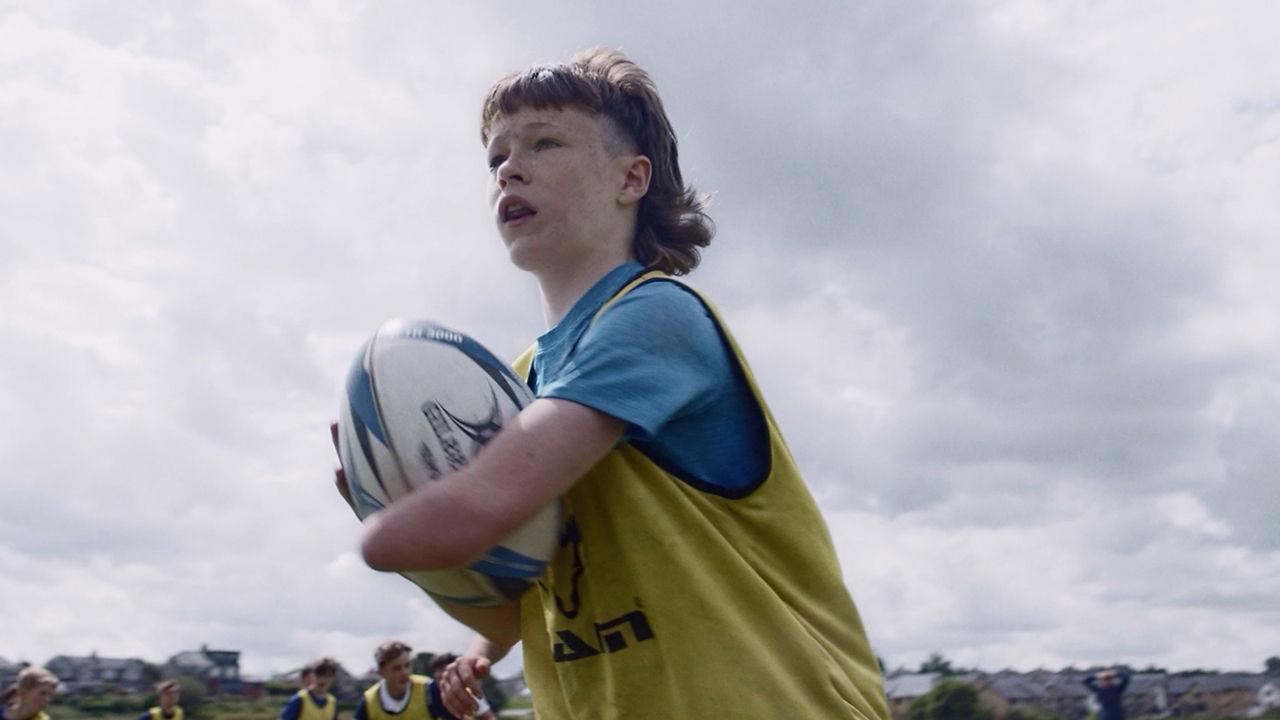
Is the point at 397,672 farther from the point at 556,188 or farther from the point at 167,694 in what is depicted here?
the point at 556,188

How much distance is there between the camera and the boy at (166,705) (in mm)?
15727

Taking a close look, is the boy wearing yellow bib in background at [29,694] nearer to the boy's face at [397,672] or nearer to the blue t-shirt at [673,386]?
the boy's face at [397,672]

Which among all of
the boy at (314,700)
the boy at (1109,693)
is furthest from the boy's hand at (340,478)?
the boy at (1109,693)

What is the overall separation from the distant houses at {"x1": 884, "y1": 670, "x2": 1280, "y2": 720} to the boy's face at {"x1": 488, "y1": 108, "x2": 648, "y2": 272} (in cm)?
4872

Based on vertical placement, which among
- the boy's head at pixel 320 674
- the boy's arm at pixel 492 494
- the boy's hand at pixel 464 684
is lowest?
the boy's hand at pixel 464 684

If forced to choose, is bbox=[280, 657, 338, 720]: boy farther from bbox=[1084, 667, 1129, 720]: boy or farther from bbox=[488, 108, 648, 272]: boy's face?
bbox=[488, 108, 648, 272]: boy's face

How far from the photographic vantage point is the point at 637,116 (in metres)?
3.01

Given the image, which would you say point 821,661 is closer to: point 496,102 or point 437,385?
point 437,385

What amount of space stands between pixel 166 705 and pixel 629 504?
51.1 feet

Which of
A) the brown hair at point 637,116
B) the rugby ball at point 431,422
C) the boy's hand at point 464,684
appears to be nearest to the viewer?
the rugby ball at point 431,422

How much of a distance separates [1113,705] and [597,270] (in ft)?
46.1

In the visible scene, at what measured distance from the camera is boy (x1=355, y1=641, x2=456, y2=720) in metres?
12.7

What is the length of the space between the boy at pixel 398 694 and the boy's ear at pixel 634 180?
10608 mm

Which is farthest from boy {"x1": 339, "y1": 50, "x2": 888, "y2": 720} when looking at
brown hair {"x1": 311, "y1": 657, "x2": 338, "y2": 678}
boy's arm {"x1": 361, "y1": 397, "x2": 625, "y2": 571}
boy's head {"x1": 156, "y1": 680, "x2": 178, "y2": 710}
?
boy's head {"x1": 156, "y1": 680, "x2": 178, "y2": 710}
